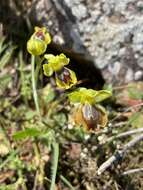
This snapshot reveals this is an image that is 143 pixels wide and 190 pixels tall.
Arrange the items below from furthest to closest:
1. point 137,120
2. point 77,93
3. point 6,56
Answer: point 6,56 → point 137,120 → point 77,93

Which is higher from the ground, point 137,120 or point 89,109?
point 89,109

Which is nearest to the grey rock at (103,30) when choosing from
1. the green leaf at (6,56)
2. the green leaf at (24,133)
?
the green leaf at (6,56)

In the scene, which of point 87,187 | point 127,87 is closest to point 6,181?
point 87,187

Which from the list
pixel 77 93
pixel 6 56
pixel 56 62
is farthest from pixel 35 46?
pixel 6 56

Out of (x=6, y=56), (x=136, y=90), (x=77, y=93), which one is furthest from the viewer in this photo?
(x=6, y=56)

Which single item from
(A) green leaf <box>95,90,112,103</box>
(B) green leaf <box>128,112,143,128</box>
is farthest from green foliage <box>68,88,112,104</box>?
(B) green leaf <box>128,112,143,128</box>

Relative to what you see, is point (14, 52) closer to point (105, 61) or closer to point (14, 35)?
point (14, 35)

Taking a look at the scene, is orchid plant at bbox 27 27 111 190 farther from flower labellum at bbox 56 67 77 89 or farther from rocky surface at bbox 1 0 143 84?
rocky surface at bbox 1 0 143 84

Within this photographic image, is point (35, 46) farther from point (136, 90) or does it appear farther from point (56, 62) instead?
point (136, 90)
